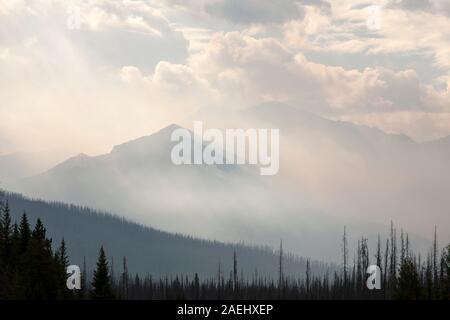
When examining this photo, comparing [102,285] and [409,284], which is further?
[102,285]

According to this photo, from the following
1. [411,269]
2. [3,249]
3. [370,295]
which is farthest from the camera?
[370,295]

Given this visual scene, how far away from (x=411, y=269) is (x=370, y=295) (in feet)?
225

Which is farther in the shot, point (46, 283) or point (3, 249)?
point (3, 249)

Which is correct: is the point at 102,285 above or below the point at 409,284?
below

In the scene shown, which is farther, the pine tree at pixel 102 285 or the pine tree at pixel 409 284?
the pine tree at pixel 102 285

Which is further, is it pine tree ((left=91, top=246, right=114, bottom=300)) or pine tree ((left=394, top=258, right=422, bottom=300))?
pine tree ((left=91, top=246, right=114, bottom=300))
